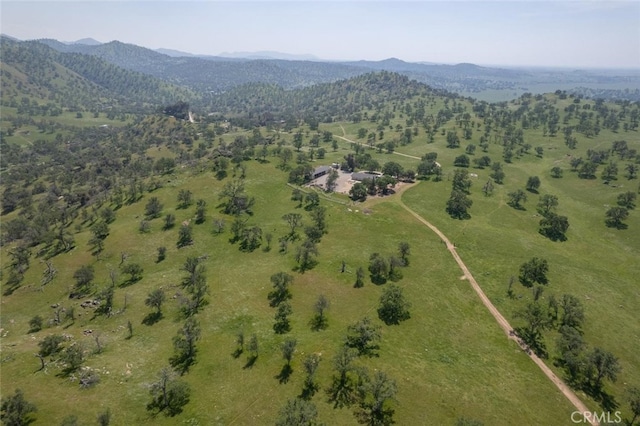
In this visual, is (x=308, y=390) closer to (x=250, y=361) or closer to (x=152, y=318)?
(x=250, y=361)

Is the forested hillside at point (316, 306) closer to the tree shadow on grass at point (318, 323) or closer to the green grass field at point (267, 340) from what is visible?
the tree shadow on grass at point (318, 323)

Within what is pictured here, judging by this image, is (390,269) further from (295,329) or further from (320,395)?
(320,395)

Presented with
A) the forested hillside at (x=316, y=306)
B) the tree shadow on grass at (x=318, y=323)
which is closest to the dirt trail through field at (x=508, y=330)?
the forested hillside at (x=316, y=306)

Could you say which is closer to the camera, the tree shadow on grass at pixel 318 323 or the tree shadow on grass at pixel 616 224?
the tree shadow on grass at pixel 318 323

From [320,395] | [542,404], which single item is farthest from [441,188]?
[320,395]

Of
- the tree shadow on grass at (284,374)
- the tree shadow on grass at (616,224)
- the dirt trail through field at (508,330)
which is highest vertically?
the tree shadow on grass at (616,224)

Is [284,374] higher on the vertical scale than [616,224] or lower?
lower

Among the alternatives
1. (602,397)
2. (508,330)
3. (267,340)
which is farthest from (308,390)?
(602,397)
